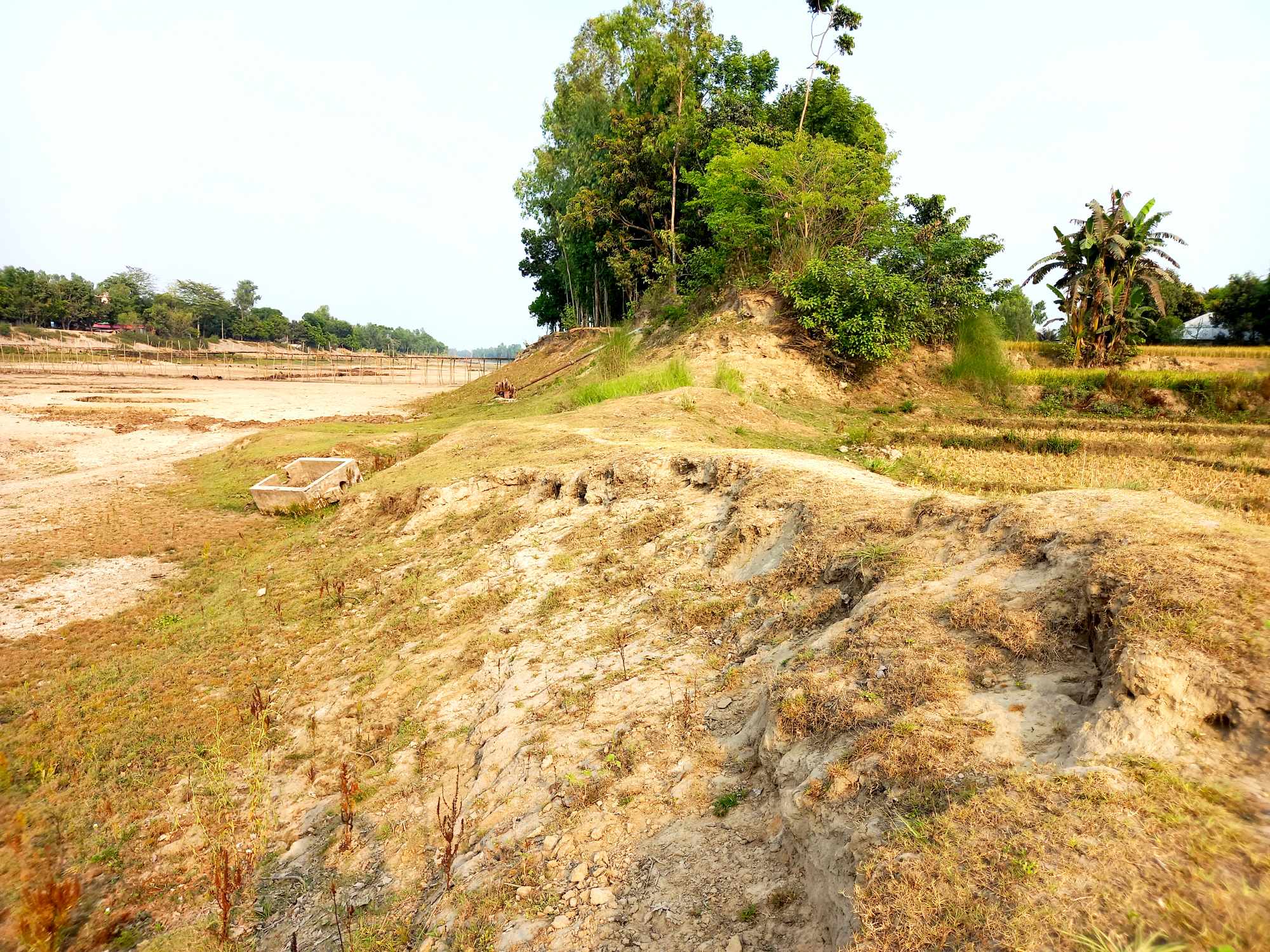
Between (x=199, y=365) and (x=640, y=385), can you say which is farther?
(x=199, y=365)

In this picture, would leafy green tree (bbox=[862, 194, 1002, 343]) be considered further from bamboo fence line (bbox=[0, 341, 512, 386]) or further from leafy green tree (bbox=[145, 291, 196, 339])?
leafy green tree (bbox=[145, 291, 196, 339])

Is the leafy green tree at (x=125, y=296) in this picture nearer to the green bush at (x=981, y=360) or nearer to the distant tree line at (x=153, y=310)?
the distant tree line at (x=153, y=310)

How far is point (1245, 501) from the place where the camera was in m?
7.58

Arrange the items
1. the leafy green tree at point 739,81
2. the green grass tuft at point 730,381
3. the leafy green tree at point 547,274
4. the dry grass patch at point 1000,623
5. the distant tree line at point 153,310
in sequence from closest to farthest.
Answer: the dry grass patch at point 1000,623 → the green grass tuft at point 730,381 → the leafy green tree at point 739,81 → the leafy green tree at point 547,274 → the distant tree line at point 153,310

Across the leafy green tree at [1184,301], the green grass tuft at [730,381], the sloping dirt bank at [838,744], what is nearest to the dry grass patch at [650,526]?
the sloping dirt bank at [838,744]

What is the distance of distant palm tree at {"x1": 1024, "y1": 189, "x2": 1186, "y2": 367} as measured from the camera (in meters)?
19.2

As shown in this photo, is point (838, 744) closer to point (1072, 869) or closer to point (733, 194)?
point (1072, 869)

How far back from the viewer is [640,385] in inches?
583

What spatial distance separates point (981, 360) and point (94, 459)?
78.5 feet

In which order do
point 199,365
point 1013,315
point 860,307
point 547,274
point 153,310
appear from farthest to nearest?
1. point 153,310
2. point 199,365
3. point 547,274
4. point 1013,315
5. point 860,307

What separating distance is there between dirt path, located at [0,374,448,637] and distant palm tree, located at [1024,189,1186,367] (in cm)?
2444

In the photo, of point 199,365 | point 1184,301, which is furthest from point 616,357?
point 199,365

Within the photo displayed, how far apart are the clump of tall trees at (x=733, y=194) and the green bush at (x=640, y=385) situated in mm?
4070

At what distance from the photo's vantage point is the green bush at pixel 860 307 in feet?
51.6
